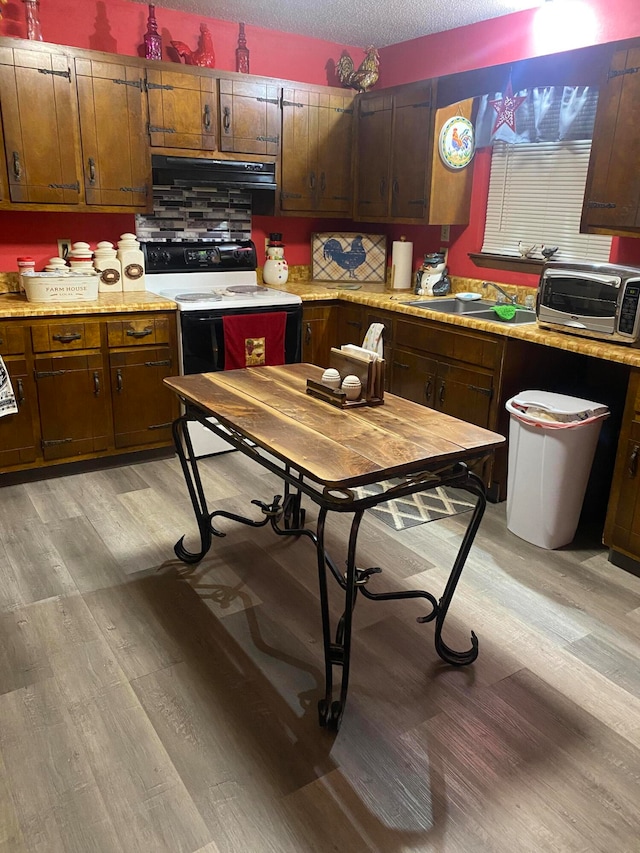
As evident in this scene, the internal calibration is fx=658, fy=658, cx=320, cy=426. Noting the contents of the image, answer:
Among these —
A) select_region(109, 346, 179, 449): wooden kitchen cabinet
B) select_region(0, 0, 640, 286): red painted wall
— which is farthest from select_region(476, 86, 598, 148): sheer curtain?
select_region(109, 346, 179, 449): wooden kitchen cabinet

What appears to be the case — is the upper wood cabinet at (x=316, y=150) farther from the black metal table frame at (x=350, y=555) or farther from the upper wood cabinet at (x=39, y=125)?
the black metal table frame at (x=350, y=555)

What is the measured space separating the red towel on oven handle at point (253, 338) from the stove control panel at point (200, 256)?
2.34 feet

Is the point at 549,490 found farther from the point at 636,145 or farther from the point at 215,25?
the point at 215,25

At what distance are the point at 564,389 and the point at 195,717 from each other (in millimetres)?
2488

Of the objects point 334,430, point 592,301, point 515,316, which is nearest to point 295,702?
point 334,430

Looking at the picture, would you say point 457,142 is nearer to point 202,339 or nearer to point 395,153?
point 395,153

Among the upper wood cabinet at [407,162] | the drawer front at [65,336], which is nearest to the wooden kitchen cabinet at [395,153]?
the upper wood cabinet at [407,162]

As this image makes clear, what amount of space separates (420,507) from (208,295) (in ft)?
5.89

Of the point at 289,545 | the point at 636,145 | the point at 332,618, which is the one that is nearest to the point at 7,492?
the point at 289,545

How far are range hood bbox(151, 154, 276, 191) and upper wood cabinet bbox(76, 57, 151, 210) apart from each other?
0.14 metres

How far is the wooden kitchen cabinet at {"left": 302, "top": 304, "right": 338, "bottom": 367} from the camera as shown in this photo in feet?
13.9

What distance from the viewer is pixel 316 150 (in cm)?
436

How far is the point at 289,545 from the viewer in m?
2.97

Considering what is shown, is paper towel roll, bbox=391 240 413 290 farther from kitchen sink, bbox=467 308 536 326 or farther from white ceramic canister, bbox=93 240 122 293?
white ceramic canister, bbox=93 240 122 293
